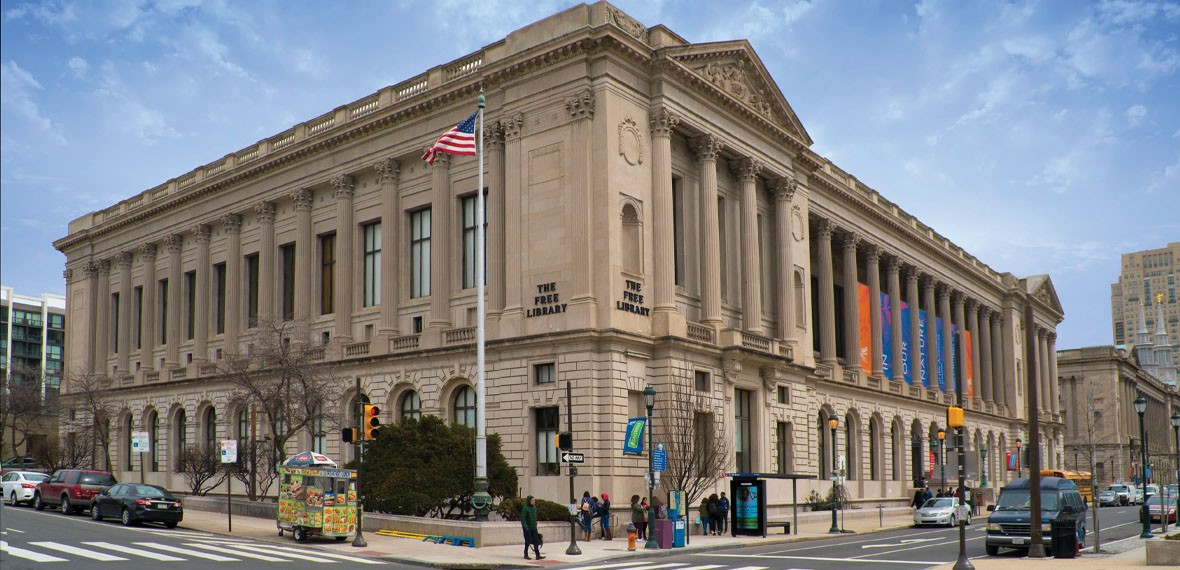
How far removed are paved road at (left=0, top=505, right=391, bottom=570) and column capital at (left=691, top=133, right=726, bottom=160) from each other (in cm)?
2842

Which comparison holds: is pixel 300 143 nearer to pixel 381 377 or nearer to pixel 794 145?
pixel 381 377

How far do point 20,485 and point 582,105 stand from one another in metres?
30.7

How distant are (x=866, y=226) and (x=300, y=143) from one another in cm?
4068

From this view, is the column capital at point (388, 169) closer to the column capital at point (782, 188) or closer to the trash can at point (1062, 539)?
the column capital at point (782, 188)

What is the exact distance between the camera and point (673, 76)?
5122cm

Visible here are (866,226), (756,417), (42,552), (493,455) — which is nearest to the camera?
(42,552)

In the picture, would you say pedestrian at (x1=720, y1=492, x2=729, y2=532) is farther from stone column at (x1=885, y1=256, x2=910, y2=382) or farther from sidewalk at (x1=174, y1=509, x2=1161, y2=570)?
stone column at (x1=885, y1=256, x2=910, y2=382)

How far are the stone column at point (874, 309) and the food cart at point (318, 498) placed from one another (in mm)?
50304

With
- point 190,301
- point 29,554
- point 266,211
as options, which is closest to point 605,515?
point 29,554

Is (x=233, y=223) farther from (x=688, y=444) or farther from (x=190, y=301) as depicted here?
(x=688, y=444)

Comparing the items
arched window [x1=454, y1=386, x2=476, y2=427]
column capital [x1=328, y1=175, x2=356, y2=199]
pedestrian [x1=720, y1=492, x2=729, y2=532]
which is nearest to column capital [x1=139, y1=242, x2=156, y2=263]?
column capital [x1=328, y1=175, x2=356, y2=199]

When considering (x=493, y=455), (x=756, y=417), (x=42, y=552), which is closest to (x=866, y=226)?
(x=756, y=417)

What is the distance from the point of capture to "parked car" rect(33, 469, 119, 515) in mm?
44719

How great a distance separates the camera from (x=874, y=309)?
80.2m
